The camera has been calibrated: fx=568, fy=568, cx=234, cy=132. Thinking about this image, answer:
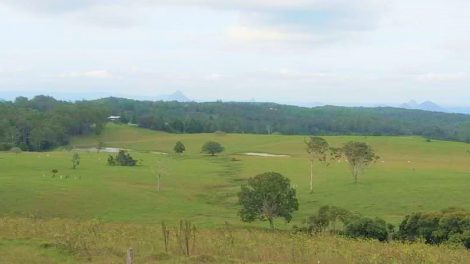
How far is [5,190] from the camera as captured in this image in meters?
53.5

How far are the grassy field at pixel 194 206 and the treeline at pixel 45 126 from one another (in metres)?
39.0

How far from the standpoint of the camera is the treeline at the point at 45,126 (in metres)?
142

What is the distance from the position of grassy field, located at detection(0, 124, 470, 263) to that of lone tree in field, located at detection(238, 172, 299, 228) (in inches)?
54.4

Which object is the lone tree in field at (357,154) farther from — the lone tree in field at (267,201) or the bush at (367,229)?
the bush at (367,229)

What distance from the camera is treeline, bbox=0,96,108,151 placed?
465 ft

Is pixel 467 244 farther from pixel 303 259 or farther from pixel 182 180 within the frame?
pixel 182 180

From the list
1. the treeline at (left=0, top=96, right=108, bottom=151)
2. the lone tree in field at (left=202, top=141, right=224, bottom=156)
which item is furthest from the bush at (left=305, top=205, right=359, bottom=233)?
the treeline at (left=0, top=96, right=108, bottom=151)

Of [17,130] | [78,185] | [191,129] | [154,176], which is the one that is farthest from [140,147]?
[78,185]

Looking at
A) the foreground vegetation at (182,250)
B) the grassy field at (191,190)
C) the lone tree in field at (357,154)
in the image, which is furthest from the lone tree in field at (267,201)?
the lone tree in field at (357,154)

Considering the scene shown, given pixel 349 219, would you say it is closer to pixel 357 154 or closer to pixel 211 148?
pixel 357 154

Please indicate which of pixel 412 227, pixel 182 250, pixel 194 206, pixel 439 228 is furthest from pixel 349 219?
pixel 182 250

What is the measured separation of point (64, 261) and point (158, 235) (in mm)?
6892

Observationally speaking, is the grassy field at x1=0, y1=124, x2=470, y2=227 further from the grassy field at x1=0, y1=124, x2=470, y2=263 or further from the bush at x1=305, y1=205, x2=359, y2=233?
the bush at x1=305, y1=205, x2=359, y2=233

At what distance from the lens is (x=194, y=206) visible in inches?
2110
